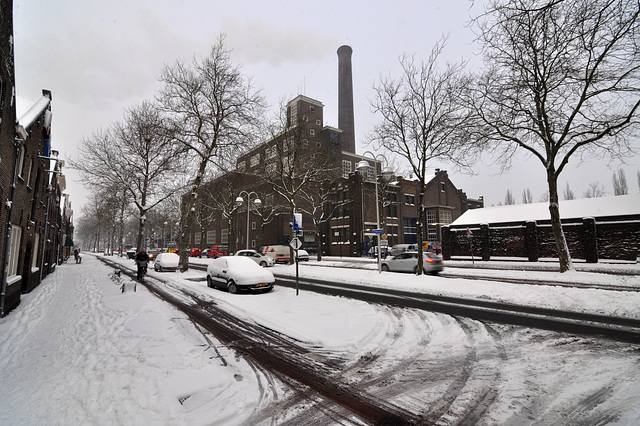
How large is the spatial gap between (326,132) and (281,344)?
170 feet

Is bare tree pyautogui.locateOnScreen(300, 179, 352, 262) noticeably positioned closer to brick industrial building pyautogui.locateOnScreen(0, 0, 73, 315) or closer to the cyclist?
the cyclist

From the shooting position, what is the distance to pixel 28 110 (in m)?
10.6

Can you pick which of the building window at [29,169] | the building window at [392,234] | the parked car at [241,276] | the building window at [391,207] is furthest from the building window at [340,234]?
the building window at [29,169]

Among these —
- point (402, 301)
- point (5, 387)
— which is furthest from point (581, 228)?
point (5, 387)

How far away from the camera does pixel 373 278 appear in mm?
17109

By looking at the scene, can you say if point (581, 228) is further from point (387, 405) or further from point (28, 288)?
point (28, 288)

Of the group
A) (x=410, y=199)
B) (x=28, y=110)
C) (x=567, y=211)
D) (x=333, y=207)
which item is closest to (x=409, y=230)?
(x=410, y=199)

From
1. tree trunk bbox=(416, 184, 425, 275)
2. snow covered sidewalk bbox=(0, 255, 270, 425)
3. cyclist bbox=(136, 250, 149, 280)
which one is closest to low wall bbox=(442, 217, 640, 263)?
tree trunk bbox=(416, 184, 425, 275)

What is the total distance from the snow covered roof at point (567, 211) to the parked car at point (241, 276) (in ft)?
85.2

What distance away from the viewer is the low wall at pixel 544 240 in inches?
897

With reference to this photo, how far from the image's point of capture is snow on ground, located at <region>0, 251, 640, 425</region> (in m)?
3.58

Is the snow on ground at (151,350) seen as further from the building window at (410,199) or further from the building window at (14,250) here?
the building window at (410,199)

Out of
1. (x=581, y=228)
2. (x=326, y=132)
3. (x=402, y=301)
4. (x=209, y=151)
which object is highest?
(x=326, y=132)

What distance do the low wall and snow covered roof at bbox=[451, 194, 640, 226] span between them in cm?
112
